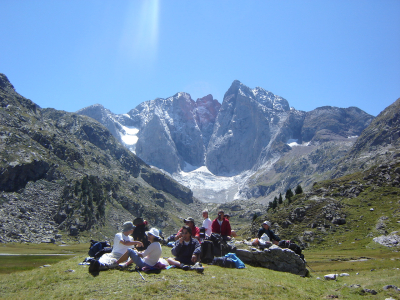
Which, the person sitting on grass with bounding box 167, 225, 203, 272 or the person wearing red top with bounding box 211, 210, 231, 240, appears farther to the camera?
the person wearing red top with bounding box 211, 210, 231, 240

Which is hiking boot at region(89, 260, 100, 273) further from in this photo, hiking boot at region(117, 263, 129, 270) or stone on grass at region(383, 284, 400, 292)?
stone on grass at region(383, 284, 400, 292)

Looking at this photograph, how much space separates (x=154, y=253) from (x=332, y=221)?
261 feet

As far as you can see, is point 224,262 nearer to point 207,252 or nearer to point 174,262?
point 207,252

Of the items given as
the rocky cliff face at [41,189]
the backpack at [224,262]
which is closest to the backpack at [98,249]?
the backpack at [224,262]

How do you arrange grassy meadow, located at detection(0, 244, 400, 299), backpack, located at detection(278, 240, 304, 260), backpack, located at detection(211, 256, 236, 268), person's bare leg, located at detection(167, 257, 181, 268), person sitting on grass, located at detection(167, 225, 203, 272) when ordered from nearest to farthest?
grassy meadow, located at detection(0, 244, 400, 299)
person's bare leg, located at detection(167, 257, 181, 268)
person sitting on grass, located at detection(167, 225, 203, 272)
backpack, located at detection(211, 256, 236, 268)
backpack, located at detection(278, 240, 304, 260)

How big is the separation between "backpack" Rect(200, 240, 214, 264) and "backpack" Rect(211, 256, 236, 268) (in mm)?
377

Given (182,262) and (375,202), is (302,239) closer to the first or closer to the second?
(375,202)

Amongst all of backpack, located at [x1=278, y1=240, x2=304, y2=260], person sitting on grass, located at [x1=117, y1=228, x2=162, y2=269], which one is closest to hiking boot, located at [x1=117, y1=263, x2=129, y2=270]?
person sitting on grass, located at [x1=117, y1=228, x2=162, y2=269]

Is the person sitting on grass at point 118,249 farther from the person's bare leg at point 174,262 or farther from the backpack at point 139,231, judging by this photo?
the backpack at point 139,231

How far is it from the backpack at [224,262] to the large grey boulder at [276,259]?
3.95 metres

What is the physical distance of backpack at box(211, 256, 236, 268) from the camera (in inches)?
816

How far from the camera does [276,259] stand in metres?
24.2

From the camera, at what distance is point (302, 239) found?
77625 millimetres

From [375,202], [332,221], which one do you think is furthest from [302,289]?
[375,202]
